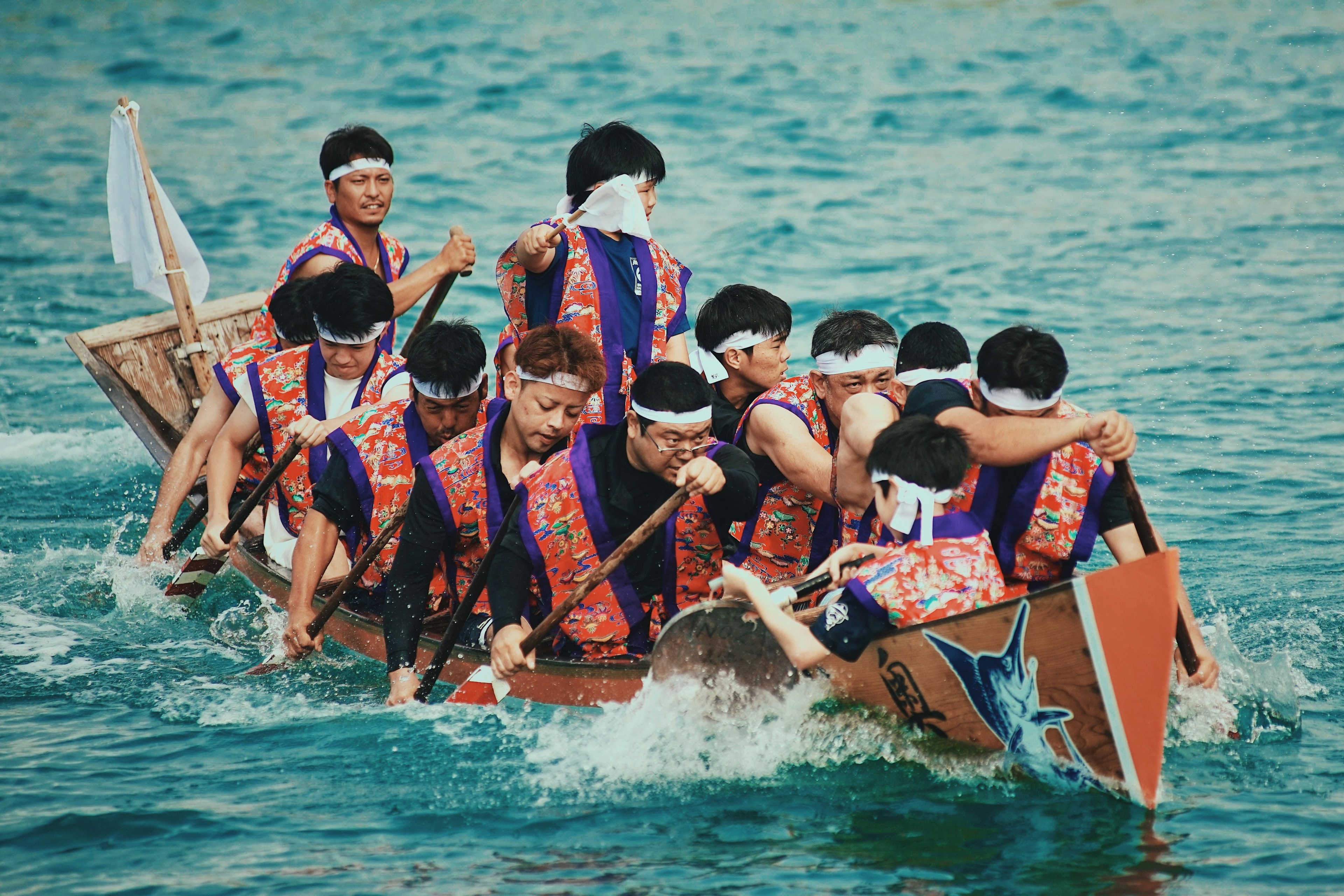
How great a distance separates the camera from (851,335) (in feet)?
15.6

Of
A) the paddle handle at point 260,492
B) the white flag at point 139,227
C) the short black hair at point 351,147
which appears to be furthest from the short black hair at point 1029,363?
the white flag at point 139,227

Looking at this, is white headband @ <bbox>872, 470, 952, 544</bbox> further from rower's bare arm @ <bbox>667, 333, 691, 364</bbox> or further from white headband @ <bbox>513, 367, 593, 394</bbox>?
rower's bare arm @ <bbox>667, 333, 691, 364</bbox>

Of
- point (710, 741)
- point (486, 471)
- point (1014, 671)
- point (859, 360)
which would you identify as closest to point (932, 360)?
point (859, 360)

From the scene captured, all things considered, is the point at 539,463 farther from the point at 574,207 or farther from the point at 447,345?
the point at 574,207

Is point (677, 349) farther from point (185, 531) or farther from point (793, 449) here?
point (185, 531)

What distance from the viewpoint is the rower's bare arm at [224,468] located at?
6.23 meters

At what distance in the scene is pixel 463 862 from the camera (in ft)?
14.0

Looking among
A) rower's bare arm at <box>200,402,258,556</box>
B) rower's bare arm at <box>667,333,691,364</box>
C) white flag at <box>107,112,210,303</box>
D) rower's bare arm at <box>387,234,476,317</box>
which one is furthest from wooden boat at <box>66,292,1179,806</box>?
white flag at <box>107,112,210,303</box>

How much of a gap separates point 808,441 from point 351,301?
86.4 inches

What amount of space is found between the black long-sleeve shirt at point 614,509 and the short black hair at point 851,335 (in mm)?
503

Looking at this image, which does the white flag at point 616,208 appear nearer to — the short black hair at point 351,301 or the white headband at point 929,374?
the short black hair at point 351,301

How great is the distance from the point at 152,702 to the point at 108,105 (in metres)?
15.6

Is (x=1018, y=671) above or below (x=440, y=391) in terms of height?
below

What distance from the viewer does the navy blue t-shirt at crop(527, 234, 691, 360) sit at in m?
5.84
